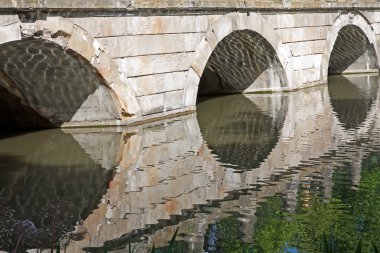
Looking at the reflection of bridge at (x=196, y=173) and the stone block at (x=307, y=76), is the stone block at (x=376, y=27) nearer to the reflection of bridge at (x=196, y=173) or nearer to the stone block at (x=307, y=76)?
the stone block at (x=307, y=76)

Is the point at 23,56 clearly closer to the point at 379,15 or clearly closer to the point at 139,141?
the point at 139,141

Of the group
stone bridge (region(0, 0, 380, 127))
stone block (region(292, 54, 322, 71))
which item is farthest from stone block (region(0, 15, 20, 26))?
stone block (region(292, 54, 322, 71))

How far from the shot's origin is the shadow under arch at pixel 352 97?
41.8 ft

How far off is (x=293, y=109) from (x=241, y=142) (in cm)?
388

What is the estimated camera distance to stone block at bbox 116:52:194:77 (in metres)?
11.9

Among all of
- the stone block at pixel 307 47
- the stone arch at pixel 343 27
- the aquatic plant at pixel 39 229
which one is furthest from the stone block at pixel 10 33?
the stone arch at pixel 343 27

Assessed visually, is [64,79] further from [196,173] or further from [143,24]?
[196,173]

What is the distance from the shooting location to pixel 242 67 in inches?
673

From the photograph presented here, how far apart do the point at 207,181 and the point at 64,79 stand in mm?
4437

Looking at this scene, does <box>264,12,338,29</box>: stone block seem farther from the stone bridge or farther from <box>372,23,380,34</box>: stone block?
<box>372,23,380,34</box>: stone block

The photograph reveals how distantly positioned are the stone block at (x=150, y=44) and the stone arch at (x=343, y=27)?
6.17 metres

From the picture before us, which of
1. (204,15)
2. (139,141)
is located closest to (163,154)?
(139,141)

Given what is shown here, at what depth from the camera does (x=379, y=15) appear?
21891 mm

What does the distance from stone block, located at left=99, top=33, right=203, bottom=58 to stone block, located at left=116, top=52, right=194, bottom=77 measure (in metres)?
0.08
